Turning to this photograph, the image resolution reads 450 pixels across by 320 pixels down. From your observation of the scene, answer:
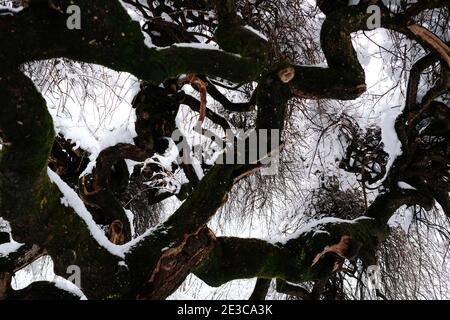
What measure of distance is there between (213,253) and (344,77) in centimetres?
154

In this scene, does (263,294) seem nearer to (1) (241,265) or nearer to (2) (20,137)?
(1) (241,265)

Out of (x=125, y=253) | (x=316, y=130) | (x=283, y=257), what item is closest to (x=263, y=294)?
(x=283, y=257)

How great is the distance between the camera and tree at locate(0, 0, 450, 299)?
2.42 meters

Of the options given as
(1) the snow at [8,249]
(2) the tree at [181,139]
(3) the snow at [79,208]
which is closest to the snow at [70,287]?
(2) the tree at [181,139]

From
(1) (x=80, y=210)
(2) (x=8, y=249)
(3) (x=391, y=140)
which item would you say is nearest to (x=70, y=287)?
(1) (x=80, y=210)

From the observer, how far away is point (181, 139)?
193 inches

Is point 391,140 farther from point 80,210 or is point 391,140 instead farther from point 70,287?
point 70,287

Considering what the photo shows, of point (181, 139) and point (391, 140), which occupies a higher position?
point (181, 139)

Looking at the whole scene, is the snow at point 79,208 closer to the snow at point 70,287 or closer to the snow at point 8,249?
the snow at point 70,287

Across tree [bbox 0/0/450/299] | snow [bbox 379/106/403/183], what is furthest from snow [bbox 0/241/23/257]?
snow [bbox 379/106/403/183]

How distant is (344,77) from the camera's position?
352 cm

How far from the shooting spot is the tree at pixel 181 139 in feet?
7.95

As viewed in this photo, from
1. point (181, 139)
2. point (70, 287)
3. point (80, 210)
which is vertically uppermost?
point (181, 139)
